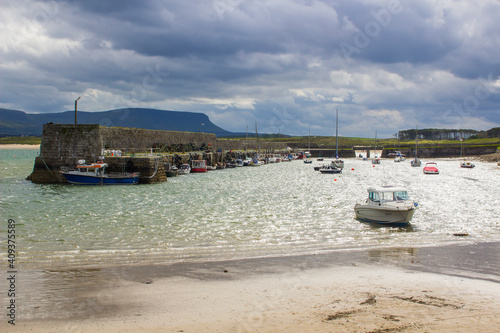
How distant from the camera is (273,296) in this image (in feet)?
31.4

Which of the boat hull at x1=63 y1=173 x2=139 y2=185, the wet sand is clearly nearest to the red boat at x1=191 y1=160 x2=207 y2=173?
the boat hull at x1=63 y1=173 x2=139 y2=185

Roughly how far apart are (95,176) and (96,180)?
38 centimetres

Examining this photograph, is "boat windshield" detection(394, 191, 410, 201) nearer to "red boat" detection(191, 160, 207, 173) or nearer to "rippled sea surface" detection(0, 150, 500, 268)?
"rippled sea surface" detection(0, 150, 500, 268)

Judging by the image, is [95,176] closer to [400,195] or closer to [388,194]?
[388,194]

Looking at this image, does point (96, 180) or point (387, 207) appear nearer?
point (387, 207)

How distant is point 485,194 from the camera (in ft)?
107

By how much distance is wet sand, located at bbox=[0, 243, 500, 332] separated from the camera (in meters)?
7.89

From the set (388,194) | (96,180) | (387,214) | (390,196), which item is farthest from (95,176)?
(387,214)

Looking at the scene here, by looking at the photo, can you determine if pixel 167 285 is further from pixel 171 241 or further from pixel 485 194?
pixel 485 194

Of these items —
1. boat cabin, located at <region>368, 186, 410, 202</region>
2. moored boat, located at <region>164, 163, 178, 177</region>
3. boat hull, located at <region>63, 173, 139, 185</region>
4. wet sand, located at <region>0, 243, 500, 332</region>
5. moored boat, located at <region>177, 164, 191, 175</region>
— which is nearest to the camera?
wet sand, located at <region>0, 243, 500, 332</region>

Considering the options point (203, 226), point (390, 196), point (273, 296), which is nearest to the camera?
point (273, 296)

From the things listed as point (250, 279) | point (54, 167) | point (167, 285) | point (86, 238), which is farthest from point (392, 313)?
point (54, 167)

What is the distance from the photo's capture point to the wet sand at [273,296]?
7891 millimetres

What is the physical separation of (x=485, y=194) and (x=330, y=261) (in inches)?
1034
